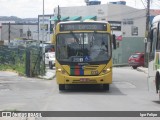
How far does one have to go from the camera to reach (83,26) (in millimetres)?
22172

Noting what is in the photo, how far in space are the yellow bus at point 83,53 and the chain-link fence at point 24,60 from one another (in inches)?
454

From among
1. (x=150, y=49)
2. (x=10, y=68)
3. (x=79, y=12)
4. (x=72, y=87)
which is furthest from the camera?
(x=79, y=12)

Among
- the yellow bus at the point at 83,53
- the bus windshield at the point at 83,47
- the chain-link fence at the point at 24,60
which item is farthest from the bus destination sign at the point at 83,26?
the chain-link fence at the point at 24,60

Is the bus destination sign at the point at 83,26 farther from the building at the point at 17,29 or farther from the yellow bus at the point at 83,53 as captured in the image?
the building at the point at 17,29

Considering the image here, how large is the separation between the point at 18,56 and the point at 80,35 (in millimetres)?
20011

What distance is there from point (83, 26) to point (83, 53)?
1296 mm

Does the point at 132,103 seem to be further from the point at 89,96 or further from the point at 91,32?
the point at 91,32

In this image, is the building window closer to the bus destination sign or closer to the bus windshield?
the bus destination sign

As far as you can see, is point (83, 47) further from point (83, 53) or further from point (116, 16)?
point (116, 16)

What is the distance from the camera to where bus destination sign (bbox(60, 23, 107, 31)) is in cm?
2202

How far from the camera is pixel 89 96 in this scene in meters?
19.9

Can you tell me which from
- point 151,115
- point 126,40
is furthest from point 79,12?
point 151,115

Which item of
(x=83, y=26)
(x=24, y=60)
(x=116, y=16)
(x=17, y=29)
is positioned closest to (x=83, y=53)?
(x=83, y=26)

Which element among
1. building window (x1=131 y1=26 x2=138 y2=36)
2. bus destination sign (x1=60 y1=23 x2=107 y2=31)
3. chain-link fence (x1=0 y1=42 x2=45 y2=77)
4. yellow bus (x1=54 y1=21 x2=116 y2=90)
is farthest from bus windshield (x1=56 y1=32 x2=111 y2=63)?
building window (x1=131 y1=26 x2=138 y2=36)
